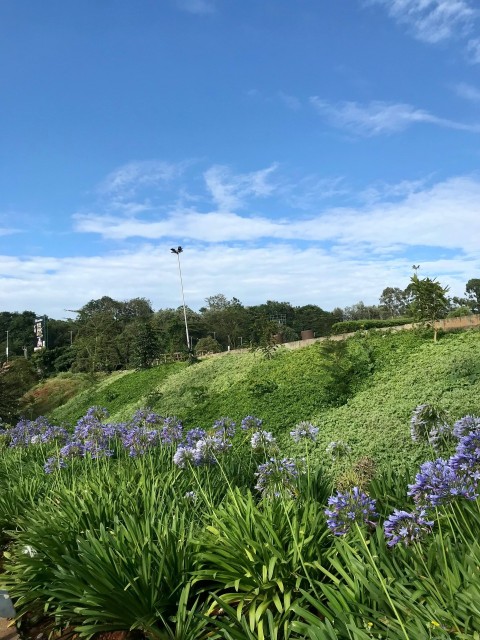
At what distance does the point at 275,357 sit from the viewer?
540 inches

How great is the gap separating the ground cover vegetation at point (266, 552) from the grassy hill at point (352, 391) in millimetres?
1926

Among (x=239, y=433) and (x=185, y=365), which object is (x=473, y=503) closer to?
(x=239, y=433)

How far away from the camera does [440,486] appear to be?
2.03m

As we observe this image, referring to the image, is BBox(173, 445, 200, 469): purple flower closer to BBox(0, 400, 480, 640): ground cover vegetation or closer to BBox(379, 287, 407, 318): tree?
BBox(0, 400, 480, 640): ground cover vegetation

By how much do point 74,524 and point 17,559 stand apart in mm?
609

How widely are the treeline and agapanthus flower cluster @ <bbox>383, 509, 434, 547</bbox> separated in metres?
9.66

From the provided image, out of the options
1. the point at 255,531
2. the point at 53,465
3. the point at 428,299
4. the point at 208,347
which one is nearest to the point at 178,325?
the point at 208,347

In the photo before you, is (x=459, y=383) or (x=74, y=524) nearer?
(x=74, y=524)

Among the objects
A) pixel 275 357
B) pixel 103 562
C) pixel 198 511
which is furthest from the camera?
pixel 275 357

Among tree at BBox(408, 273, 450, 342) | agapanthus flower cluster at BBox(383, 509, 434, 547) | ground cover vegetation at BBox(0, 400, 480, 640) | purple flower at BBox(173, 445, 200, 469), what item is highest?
tree at BBox(408, 273, 450, 342)

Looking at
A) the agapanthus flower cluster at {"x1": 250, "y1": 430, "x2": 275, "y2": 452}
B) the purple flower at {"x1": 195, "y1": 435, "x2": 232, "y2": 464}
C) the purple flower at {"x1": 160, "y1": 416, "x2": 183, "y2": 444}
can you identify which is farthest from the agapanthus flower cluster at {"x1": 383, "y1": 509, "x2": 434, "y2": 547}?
the purple flower at {"x1": 160, "y1": 416, "x2": 183, "y2": 444}

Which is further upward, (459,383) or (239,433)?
(459,383)

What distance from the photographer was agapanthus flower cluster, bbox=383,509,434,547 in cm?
198

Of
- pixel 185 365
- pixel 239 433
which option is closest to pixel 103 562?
pixel 239 433
